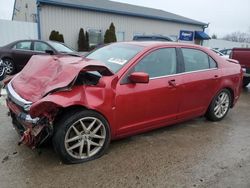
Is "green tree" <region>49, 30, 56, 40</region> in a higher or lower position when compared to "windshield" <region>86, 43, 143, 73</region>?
higher

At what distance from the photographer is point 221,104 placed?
17.3ft

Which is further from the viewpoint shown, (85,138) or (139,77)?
(139,77)

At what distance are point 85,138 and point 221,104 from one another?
10.3 ft

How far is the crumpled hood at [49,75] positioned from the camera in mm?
3227

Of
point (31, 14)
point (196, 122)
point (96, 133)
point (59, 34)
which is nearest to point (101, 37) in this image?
point (59, 34)

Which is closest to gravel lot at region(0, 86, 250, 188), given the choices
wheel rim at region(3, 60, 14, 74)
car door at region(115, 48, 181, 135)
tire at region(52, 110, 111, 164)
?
tire at region(52, 110, 111, 164)

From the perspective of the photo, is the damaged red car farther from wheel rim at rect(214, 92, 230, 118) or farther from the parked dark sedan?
the parked dark sedan

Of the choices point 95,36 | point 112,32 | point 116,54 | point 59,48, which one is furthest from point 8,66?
point 112,32

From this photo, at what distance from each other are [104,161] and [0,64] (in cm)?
702

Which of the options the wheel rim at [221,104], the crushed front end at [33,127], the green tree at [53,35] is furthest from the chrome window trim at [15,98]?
the green tree at [53,35]

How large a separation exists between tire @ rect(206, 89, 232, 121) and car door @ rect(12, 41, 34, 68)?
7.37 metres

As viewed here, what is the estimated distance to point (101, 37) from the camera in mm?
17797

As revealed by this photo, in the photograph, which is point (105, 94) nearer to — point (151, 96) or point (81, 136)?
point (81, 136)

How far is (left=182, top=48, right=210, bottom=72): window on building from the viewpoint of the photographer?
176 inches
